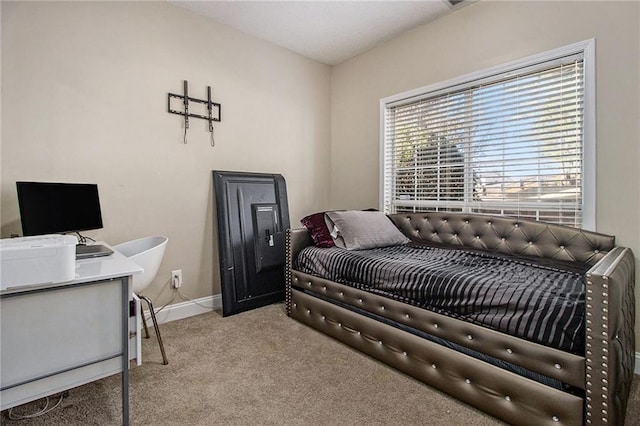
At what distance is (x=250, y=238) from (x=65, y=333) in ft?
5.72

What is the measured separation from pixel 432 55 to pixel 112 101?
2607mm

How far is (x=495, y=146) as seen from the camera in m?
2.50

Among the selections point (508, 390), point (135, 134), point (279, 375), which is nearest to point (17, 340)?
point (279, 375)

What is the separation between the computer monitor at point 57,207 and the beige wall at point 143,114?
9.1 inches

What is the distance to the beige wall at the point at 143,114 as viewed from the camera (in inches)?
79.9

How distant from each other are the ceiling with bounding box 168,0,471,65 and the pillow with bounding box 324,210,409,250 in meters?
1.68

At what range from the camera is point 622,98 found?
6.25 feet

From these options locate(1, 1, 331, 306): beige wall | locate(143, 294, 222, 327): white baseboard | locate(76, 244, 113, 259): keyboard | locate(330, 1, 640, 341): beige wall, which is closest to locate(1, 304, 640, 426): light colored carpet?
locate(143, 294, 222, 327): white baseboard

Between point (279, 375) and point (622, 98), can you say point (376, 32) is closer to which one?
point (622, 98)

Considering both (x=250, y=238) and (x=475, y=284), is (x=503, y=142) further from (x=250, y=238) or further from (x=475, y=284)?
(x=250, y=238)

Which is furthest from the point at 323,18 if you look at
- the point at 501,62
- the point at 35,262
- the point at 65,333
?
the point at 65,333

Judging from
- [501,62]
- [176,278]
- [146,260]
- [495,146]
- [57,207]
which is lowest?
[176,278]

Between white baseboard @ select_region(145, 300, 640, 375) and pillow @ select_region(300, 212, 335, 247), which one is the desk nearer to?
white baseboard @ select_region(145, 300, 640, 375)

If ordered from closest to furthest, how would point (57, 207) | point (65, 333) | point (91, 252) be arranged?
1. point (65, 333)
2. point (91, 252)
3. point (57, 207)
